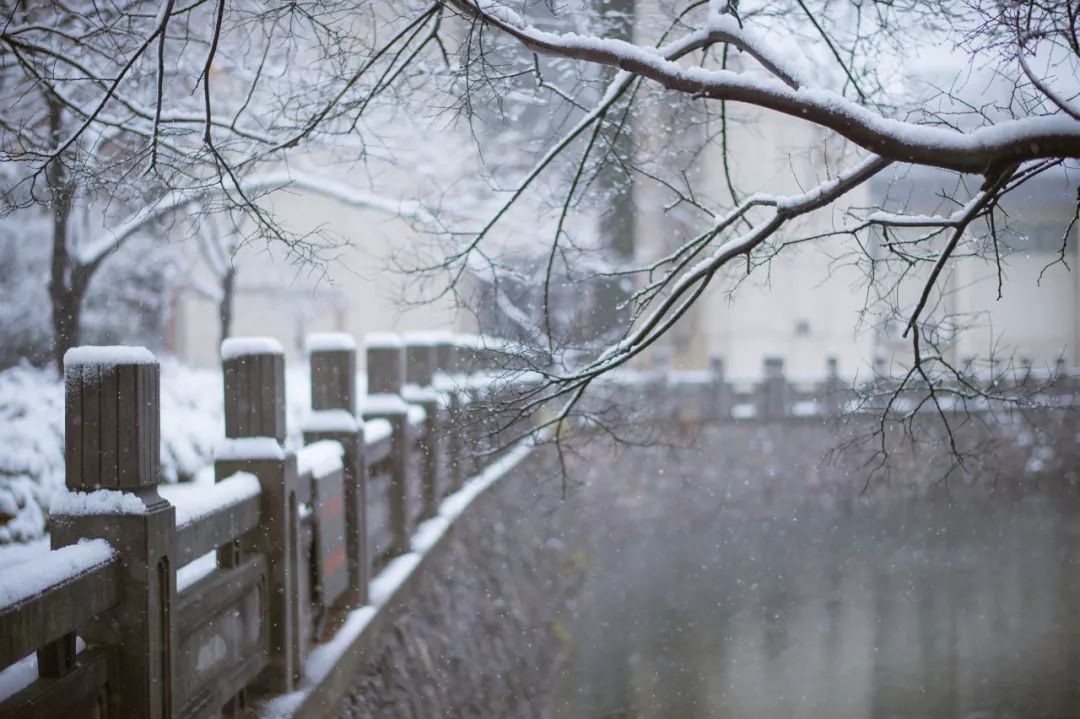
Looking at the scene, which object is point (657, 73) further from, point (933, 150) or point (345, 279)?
point (345, 279)

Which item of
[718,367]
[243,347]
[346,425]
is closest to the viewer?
[243,347]

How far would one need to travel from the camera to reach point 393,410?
759cm

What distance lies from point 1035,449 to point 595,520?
408 inches

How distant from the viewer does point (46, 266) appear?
13.8 metres

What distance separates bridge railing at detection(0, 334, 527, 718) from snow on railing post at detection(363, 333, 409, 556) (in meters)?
0.49

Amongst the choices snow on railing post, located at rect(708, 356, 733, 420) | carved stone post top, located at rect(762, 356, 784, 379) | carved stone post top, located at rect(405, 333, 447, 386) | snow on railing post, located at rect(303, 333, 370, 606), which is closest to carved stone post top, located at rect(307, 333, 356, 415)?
snow on railing post, located at rect(303, 333, 370, 606)

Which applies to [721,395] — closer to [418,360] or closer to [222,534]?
[418,360]

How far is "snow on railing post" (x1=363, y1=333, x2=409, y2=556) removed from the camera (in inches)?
298

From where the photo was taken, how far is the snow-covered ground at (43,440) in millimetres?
5691

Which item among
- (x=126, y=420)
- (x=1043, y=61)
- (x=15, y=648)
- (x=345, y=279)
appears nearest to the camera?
(x=15, y=648)

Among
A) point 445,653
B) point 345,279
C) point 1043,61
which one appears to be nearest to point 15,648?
point 1043,61

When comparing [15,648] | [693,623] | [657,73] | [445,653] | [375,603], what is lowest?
[693,623]

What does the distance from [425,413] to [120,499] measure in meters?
5.69

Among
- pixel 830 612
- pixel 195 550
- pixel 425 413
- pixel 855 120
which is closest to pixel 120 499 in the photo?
pixel 195 550
